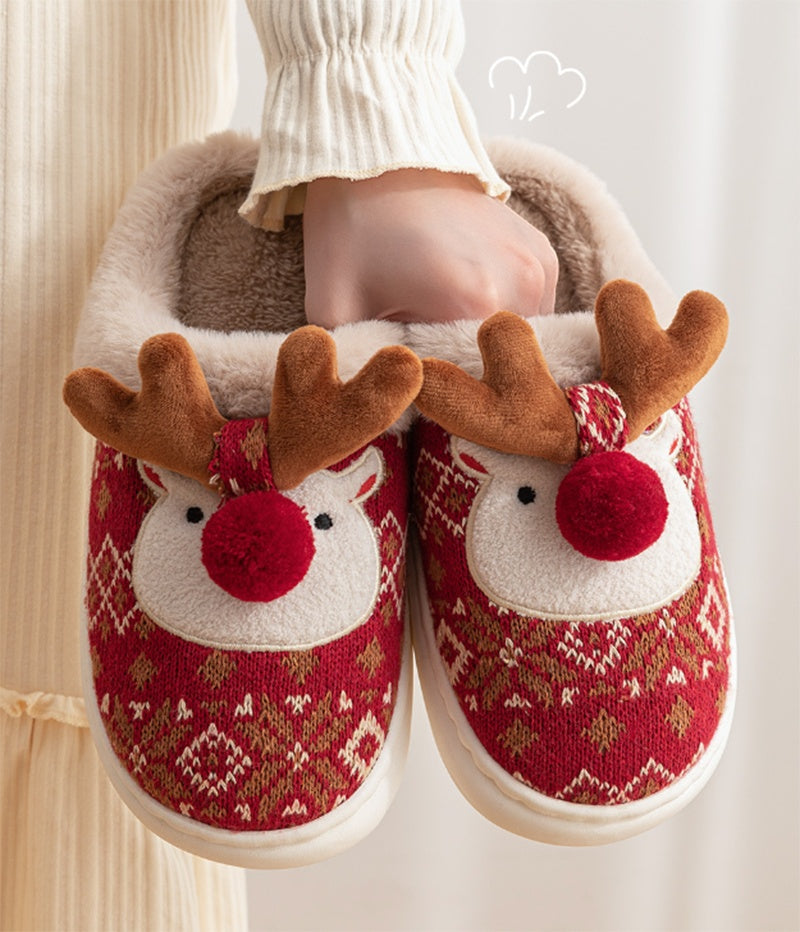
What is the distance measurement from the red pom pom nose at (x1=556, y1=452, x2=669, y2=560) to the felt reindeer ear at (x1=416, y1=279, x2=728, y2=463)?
0.02 meters

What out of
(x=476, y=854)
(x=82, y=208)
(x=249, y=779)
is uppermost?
(x=82, y=208)

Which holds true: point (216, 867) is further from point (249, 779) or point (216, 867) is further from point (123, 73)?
point (123, 73)

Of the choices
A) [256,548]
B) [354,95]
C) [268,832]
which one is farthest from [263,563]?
[354,95]

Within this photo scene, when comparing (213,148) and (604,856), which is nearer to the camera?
(213,148)

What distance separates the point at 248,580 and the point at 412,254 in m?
0.18

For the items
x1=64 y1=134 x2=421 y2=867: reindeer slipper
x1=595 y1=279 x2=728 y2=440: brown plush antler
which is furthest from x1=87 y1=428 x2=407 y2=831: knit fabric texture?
x1=595 y1=279 x2=728 y2=440: brown plush antler

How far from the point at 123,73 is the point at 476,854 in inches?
35.3

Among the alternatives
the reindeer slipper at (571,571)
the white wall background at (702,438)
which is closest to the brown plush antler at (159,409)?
the reindeer slipper at (571,571)

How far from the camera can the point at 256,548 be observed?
390mm

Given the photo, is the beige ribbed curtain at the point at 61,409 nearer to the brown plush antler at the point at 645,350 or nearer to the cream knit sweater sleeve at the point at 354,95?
the cream knit sweater sleeve at the point at 354,95

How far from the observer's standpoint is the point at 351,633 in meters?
0.42

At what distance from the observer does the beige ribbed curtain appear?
543 mm

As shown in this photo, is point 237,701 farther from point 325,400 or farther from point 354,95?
point 354,95

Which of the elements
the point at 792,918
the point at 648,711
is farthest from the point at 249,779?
the point at 792,918
